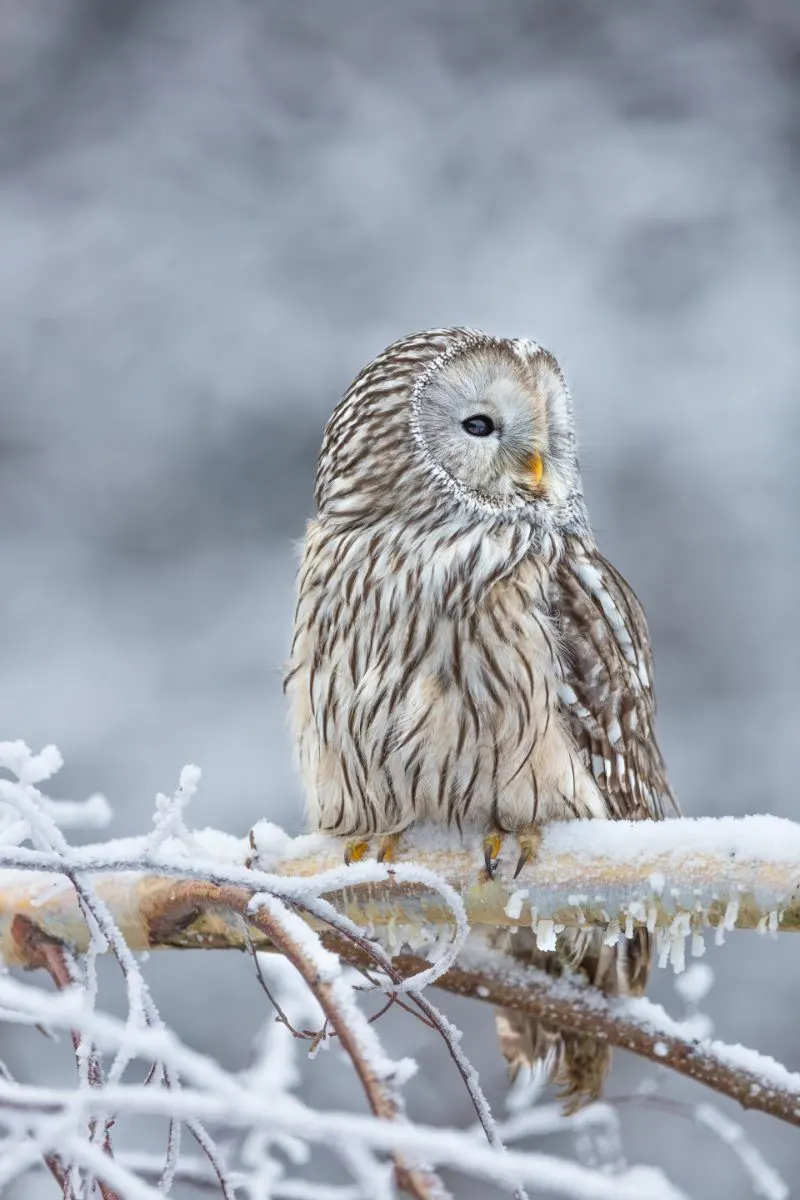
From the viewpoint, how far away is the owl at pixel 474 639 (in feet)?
7.24

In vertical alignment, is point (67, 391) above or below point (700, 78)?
below

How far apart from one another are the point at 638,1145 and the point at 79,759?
93.1 inches

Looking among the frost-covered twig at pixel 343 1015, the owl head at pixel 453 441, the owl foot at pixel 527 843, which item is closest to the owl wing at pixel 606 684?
the owl head at pixel 453 441

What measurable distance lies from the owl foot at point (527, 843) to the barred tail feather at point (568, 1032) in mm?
205

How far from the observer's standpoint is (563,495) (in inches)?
97.6

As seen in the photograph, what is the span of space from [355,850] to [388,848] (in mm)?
56

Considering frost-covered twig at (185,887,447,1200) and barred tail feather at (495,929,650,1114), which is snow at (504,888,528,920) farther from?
frost-covered twig at (185,887,447,1200)

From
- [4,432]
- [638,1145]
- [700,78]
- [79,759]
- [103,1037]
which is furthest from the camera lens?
[700,78]

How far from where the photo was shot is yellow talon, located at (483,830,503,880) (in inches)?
79.5

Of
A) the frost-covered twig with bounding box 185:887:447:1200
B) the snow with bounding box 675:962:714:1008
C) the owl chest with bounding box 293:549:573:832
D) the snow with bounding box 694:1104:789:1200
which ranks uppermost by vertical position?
the owl chest with bounding box 293:549:573:832

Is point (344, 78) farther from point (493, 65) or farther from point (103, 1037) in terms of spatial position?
point (103, 1037)

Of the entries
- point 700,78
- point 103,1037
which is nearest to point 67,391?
point 700,78

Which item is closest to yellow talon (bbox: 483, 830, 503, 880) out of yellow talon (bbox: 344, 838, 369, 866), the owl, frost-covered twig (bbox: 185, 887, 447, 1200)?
the owl

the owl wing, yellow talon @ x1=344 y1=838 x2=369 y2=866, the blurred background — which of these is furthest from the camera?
the blurred background
